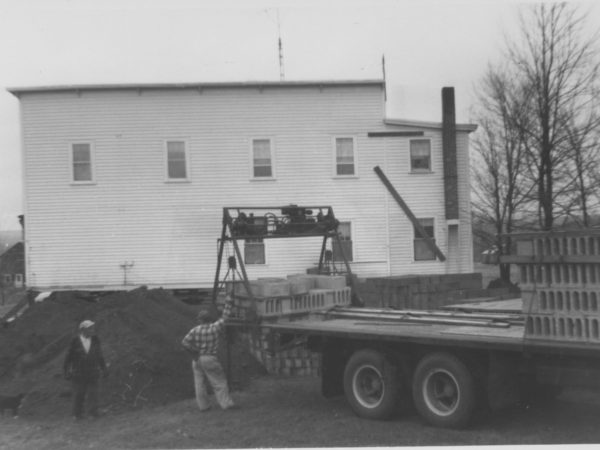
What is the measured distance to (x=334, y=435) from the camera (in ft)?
28.9

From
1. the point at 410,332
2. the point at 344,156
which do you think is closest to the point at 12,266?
the point at 344,156

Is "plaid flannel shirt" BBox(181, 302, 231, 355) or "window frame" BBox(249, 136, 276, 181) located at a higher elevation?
"window frame" BBox(249, 136, 276, 181)

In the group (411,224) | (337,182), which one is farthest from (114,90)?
(411,224)

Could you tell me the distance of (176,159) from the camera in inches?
949

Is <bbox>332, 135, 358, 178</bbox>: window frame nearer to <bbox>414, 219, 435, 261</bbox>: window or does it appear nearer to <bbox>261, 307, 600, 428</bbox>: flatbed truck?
<bbox>414, 219, 435, 261</bbox>: window

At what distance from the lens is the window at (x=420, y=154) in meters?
24.5

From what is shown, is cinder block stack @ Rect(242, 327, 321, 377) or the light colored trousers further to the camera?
cinder block stack @ Rect(242, 327, 321, 377)

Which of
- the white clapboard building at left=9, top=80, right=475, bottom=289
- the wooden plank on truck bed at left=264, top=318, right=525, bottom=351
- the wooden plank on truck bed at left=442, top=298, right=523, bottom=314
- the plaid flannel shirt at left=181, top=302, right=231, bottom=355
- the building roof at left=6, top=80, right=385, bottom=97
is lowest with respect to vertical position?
the plaid flannel shirt at left=181, top=302, right=231, bottom=355

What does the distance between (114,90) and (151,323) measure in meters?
12.4

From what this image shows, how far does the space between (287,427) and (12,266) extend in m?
44.1

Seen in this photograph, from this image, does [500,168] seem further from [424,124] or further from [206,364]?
[206,364]

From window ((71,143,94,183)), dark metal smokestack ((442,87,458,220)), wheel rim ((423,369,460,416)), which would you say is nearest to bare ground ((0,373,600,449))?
wheel rim ((423,369,460,416))

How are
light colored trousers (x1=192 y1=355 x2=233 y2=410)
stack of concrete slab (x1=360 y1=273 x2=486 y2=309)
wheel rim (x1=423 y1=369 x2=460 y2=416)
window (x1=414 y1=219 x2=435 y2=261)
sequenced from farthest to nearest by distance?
window (x1=414 y1=219 x2=435 y2=261), stack of concrete slab (x1=360 y1=273 x2=486 y2=309), light colored trousers (x1=192 y1=355 x2=233 y2=410), wheel rim (x1=423 y1=369 x2=460 y2=416)

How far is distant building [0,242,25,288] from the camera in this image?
43594 millimetres
